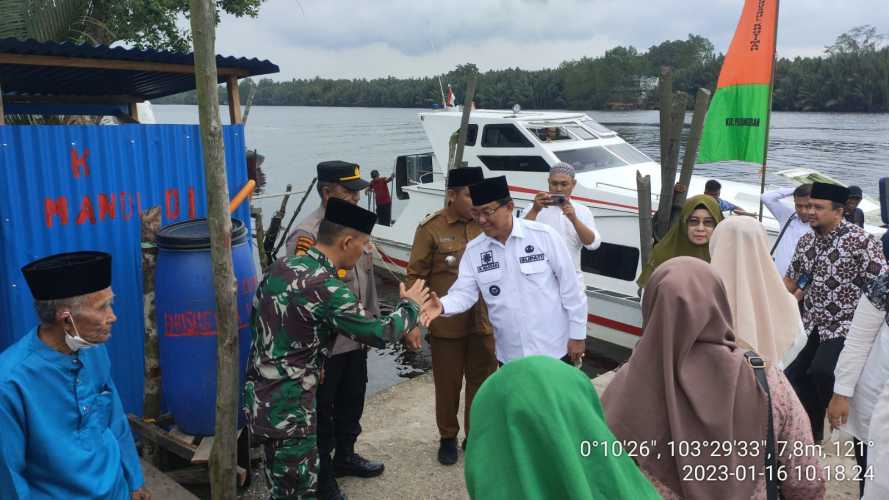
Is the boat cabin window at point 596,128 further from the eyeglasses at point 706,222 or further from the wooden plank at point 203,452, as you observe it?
the wooden plank at point 203,452

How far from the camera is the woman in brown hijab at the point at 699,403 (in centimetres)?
194

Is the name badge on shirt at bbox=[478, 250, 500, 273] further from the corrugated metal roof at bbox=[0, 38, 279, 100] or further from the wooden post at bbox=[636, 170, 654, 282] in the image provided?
the wooden post at bbox=[636, 170, 654, 282]

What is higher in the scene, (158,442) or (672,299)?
(672,299)

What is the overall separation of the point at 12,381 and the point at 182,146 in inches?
83.7

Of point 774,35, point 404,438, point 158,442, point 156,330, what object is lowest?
point 404,438

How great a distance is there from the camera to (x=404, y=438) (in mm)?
4598

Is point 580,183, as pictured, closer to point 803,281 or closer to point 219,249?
point 803,281

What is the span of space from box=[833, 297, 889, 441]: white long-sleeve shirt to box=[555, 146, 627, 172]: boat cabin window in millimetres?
7048

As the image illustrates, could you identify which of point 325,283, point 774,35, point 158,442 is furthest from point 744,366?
point 774,35

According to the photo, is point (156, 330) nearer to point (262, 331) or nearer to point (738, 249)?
point (262, 331)

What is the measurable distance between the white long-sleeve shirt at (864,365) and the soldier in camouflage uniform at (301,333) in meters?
1.94

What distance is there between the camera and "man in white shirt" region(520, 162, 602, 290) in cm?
481

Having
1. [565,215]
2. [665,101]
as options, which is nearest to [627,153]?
[665,101]

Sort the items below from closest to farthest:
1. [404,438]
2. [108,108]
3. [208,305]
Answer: [208,305], [404,438], [108,108]
